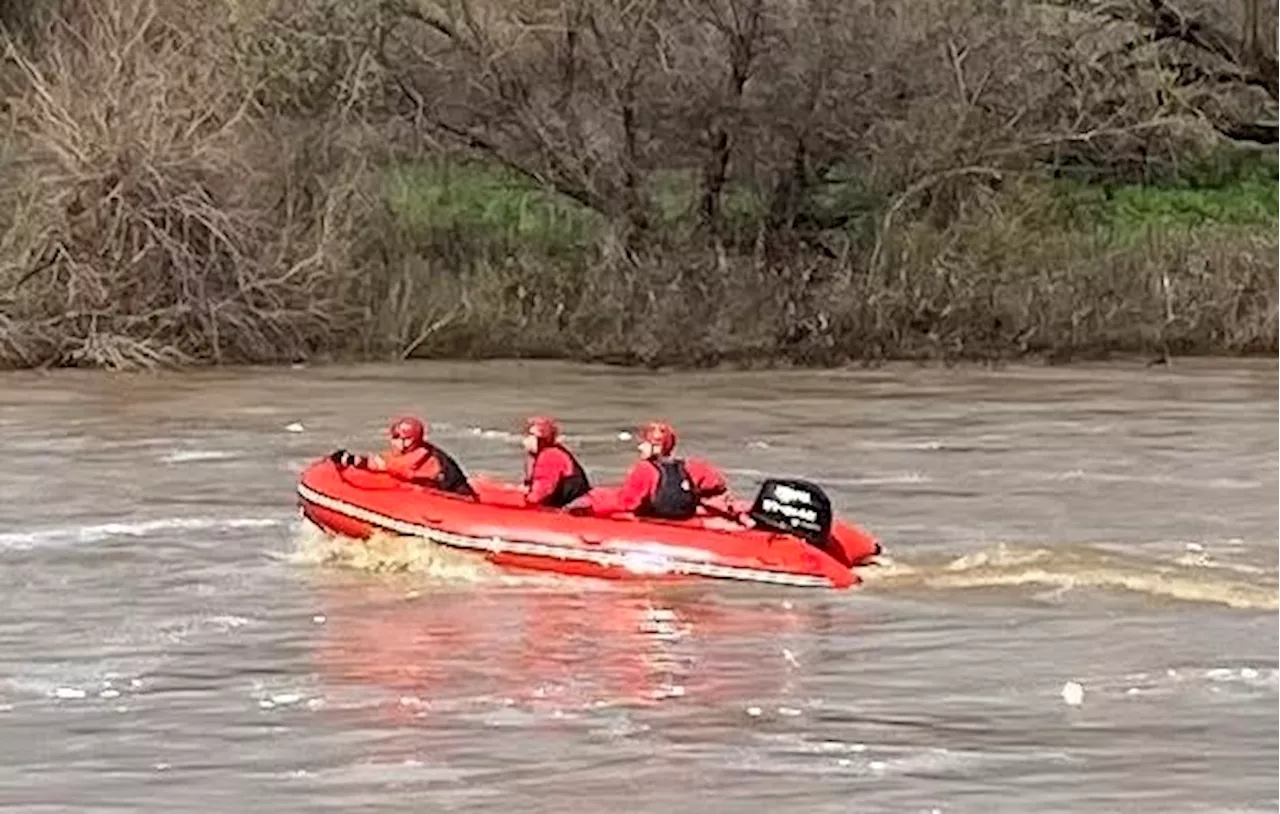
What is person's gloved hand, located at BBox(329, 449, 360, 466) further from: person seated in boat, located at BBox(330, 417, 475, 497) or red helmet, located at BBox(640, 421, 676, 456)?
red helmet, located at BBox(640, 421, 676, 456)

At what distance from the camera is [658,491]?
50.5 feet

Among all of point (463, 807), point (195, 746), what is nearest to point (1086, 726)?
point (463, 807)

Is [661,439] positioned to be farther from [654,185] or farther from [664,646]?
[654,185]

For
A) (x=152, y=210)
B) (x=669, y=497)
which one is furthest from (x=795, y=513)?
(x=152, y=210)

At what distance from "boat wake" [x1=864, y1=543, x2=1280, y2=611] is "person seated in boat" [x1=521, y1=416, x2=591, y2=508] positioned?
5.09 ft

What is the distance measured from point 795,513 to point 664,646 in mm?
1601

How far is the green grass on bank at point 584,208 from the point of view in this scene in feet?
95.3

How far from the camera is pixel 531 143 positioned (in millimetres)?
28531

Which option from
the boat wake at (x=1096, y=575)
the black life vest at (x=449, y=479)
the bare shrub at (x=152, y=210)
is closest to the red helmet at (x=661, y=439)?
the black life vest at (x=449, y=479)

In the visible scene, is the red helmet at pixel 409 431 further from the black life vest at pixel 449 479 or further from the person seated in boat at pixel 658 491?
the person seated in boat at pixel 658 491

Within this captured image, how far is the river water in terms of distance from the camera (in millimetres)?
11422

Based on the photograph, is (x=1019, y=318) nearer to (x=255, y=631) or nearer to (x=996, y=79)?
(x=996, y=79)

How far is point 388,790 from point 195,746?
1.12 m

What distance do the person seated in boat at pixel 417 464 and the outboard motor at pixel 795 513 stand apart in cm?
162
